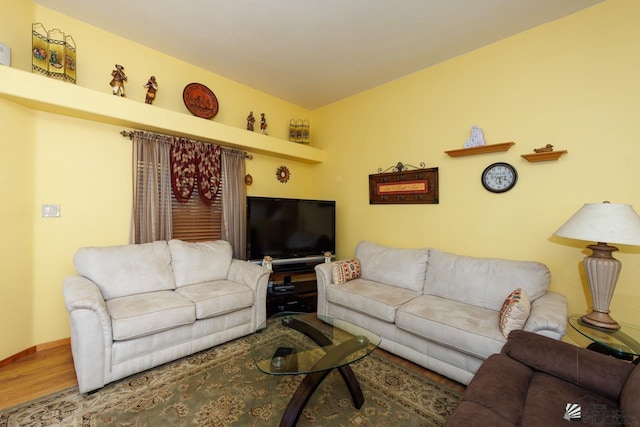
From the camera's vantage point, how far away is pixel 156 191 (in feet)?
9.34

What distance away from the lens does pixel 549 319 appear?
5.53 feet

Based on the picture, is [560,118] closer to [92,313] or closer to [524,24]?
[524,24]

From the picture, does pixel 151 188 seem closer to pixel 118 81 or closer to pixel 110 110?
pixel 110 110

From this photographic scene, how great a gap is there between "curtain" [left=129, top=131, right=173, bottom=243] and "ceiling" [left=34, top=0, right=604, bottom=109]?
1.01m

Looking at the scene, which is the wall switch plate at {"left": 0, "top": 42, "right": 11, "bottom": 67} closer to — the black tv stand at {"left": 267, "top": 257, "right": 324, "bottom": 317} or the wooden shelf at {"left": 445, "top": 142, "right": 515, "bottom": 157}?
the black tv stand at {"left": 267, "top": 257, "right": 324, "bottom": 317}

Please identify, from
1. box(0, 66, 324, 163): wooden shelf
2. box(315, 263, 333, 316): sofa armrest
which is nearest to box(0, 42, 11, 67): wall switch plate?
box(0, 66, 324, 163): wooden shelf

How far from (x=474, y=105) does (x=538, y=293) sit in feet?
6.08

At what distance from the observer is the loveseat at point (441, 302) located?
72.9 inches

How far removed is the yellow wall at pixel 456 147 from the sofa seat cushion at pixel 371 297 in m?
0.79

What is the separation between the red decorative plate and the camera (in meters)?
3.09

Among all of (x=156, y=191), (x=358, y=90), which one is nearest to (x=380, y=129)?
(x=358, y=90)

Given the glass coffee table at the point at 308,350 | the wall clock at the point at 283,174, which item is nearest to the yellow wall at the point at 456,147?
the wall clock at the point at 283,174

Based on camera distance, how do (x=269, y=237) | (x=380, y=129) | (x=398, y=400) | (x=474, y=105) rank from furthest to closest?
→ (x=380, y=129)
(x=269, y=237)
(x=474, y=105)
(x=398, y=400)

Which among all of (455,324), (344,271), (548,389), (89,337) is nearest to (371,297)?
(344,271)
